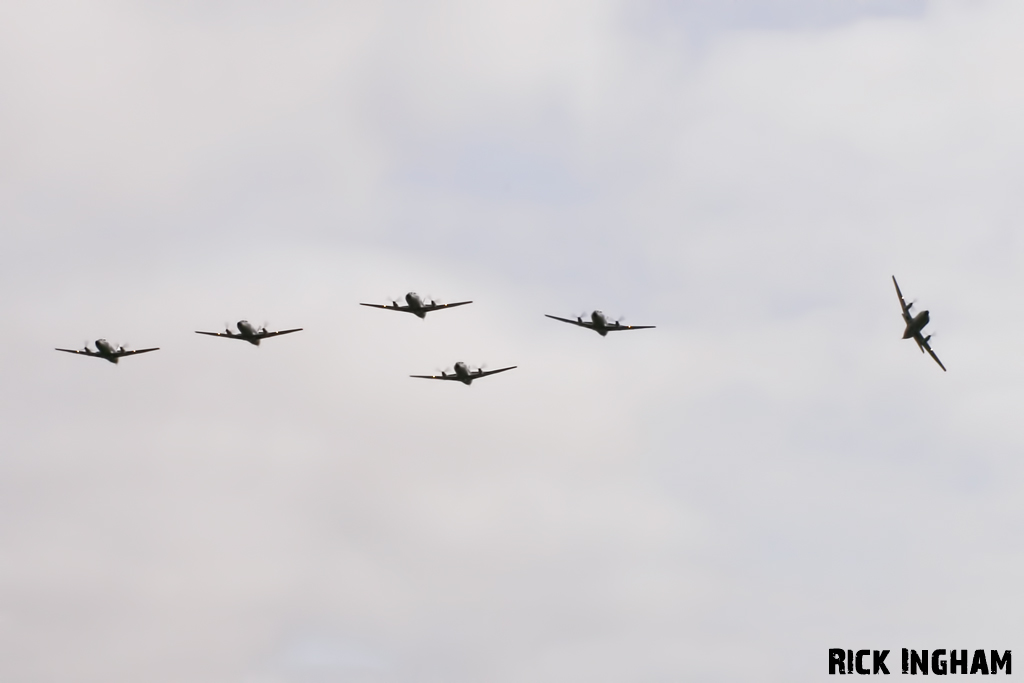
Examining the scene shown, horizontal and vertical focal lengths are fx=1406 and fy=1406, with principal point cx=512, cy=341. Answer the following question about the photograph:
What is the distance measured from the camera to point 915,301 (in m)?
199

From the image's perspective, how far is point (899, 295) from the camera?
656 feet

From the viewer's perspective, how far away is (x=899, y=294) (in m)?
200

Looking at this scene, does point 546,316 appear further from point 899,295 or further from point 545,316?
point 899,295

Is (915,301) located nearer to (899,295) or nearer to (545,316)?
(899,295)

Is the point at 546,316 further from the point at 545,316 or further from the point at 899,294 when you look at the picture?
the point at 899,294

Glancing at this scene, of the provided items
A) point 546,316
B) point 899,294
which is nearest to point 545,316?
point 546,316

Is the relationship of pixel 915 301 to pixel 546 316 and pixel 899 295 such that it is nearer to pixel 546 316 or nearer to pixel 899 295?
pixel 899 295

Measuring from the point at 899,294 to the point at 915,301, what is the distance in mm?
2409

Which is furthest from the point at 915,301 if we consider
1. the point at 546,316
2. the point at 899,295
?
the point at 546,316

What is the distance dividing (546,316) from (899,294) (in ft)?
165

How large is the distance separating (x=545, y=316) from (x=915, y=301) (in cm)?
5250

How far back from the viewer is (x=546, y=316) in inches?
7840

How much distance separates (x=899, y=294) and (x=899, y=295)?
0.19 m
